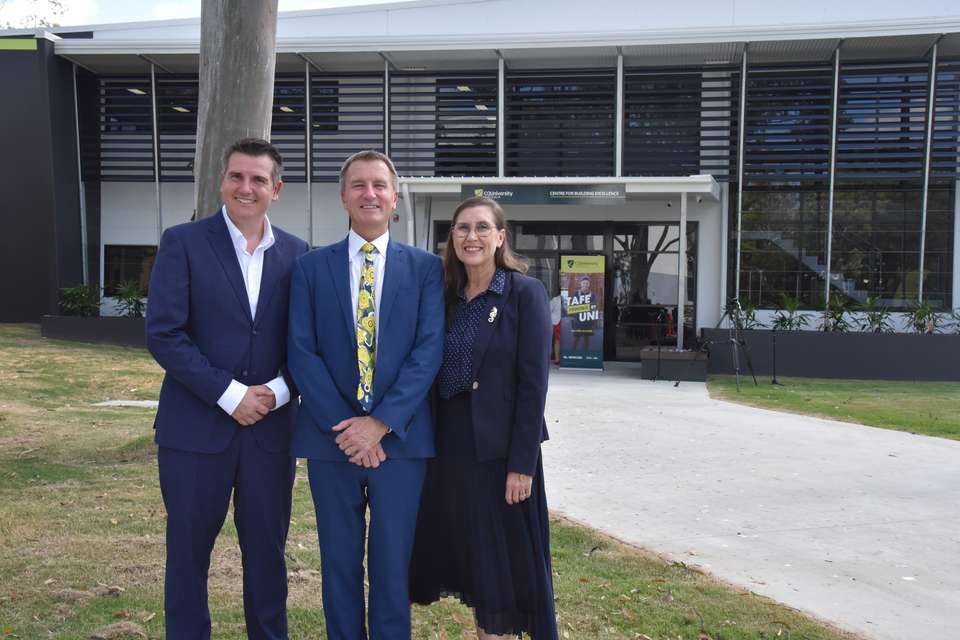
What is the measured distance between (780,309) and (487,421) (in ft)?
46.7

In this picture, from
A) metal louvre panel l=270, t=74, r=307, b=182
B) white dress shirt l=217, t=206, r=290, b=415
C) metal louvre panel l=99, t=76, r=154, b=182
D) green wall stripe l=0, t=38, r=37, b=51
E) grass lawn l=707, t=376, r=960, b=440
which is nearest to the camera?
white dress shirt l=217, t=206, r=290, b=415

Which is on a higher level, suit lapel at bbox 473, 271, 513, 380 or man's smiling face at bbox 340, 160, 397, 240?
man's smiling face at bbox 340, 160, 397, 240

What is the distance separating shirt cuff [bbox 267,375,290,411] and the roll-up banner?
484 inches

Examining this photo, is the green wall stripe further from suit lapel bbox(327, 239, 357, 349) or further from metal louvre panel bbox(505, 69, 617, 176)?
suit lapel bbox(327, 239, 357, 349)

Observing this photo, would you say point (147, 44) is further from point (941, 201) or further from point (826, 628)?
point (826, 628)

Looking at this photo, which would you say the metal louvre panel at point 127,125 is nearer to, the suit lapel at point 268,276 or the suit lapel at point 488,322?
the suit lapel at point 268,276

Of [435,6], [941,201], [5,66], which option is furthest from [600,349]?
[5,66]

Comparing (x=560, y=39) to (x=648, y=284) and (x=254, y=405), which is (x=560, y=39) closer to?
(x=648, y=284)

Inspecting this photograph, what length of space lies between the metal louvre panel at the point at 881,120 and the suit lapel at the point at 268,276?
14952 millimetres

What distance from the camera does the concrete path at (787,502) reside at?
4289mm

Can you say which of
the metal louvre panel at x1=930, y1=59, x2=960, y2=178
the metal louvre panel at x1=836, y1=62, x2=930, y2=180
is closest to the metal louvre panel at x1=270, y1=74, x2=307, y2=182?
the metal louvre panel at x1=836, y1=62, x2=930, y2=180

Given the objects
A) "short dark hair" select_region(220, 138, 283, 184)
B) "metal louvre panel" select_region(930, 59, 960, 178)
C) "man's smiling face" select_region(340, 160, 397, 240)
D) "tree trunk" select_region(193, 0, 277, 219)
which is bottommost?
"man's smiling face" select_region(340, 160, 397, 240)

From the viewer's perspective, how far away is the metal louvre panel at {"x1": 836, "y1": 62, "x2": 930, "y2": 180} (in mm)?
15812

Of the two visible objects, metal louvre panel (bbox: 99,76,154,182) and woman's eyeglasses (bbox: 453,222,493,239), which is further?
metal louvre panel (bbox: 99,76,154,182)
